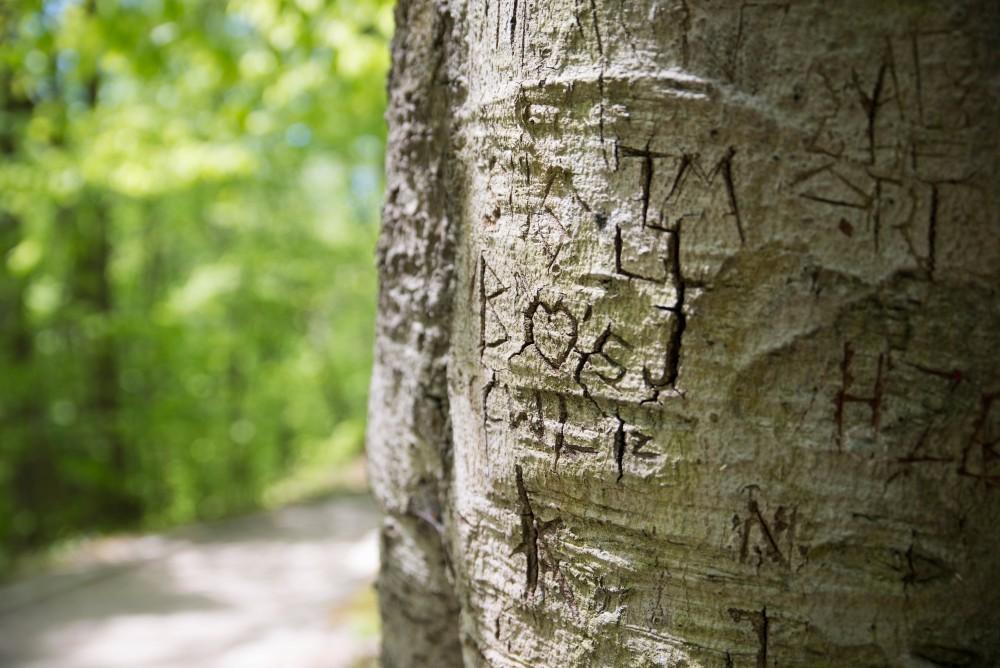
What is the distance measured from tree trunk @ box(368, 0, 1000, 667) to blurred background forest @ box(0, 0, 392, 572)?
10.8 ft

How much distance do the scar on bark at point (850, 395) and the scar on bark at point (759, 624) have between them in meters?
0.19

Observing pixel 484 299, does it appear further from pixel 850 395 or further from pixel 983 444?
pixel 983 444

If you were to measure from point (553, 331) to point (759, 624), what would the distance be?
14.6 inches

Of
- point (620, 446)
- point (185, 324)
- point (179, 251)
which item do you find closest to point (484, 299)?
point (620, 446)

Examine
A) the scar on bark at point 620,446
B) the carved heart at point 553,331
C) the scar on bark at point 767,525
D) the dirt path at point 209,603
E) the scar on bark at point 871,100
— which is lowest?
the dirt path at point 209,603

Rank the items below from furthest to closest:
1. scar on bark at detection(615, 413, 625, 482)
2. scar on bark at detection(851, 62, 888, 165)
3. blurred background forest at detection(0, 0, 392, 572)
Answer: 1. blurred background forest at detection(0, 0, 392, 572)
2. scar on bark at detection(615, 413, 625, 482)
3. scar on bark at detection(851, 62, 888, 165)

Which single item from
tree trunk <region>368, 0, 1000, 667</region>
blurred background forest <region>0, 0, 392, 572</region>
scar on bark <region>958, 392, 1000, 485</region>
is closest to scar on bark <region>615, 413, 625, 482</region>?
tree trunk <region>368, 0, 1000, 667</region>

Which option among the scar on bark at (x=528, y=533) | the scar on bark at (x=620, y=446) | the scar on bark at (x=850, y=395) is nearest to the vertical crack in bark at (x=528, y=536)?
the scar on bark at (x=528, y=533)

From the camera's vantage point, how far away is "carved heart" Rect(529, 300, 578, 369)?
914mm

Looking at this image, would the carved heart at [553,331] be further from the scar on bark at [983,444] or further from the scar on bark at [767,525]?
the scar on bark at [983,444]

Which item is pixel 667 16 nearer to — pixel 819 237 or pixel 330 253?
pixel 819 237

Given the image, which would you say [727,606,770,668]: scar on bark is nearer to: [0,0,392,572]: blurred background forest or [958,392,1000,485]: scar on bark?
[958,392,1000,485]: scar on bark

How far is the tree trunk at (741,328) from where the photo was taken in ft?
2.51

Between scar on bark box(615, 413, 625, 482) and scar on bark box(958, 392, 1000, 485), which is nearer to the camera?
scar on bark box(958, 392, 1000, 485)
